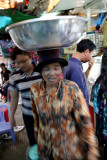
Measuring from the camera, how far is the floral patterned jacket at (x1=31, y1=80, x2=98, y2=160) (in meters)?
1.10

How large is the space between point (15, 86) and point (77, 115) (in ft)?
3.74

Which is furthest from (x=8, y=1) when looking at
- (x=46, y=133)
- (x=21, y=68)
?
(x=46, y=133)

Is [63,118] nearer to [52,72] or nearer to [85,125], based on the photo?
[85,125]

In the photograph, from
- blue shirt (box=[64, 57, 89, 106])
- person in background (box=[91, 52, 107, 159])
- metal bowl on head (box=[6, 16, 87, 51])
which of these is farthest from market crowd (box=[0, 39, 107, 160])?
blue shirt (box=[64, 57, 89, 106])

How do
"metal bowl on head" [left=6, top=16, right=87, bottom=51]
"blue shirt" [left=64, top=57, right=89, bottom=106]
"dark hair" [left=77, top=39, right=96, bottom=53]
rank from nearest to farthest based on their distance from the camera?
"metal bowl on head" [left=6, top=16, right=87, bottom=51]
"blue shirt" [left=64, top=57, right=89, bottom=106]
"dark hair" [left=77, top=39, right=96, bottom=53]

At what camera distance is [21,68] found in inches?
75.7

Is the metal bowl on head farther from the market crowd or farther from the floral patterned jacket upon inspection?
the floral patterned jacket

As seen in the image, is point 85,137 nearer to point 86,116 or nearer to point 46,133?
point 86,116

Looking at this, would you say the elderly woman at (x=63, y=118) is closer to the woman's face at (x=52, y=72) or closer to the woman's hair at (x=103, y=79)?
the woman's face at (x=52, y=72)

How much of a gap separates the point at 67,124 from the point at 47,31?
643mm

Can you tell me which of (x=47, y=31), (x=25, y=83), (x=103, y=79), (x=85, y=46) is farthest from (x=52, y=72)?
(x=85, y=46)

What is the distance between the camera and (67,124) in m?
1.12

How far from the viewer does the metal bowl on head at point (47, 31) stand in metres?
0.89

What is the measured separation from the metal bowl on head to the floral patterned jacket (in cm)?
35
